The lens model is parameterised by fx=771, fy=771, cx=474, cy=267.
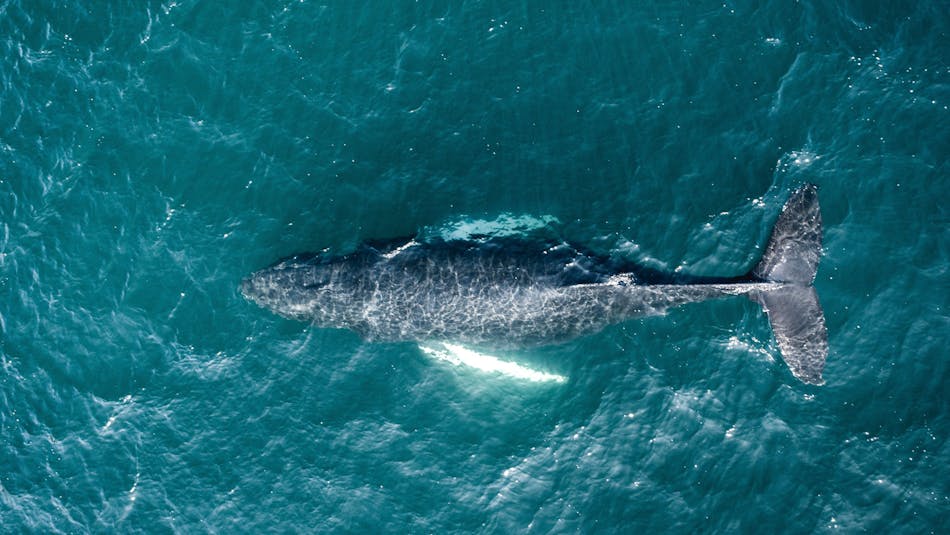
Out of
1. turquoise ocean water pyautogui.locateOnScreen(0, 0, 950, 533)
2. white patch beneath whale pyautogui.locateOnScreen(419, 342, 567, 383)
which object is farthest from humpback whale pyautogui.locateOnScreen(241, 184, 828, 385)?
turquoise ocean water pyautogui.locateOnScreen(0, 0, 950, 533)

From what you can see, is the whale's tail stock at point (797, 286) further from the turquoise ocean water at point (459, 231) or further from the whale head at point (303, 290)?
the whale head at point (303, 290)

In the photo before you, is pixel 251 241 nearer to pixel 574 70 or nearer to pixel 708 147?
pixel 574 70

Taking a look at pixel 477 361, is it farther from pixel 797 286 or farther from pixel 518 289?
pixel 797 286

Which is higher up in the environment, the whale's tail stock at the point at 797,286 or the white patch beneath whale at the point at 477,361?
the whale's tail stock at the point at 797,286

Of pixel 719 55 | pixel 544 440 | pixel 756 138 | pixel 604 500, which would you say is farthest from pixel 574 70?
pixel 604 500

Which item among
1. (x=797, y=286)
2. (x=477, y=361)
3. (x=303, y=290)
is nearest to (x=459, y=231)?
(x=477, y=361)

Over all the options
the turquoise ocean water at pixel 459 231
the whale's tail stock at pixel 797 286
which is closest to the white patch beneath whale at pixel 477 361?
the turquoise ocean water at pixel 459 231

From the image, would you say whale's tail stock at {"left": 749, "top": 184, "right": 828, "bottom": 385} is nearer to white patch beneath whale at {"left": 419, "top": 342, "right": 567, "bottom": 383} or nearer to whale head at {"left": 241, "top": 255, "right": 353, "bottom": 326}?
white patch beneath whale at {"left": 419, "top": 342, "right": 567, "bottom": 383}
